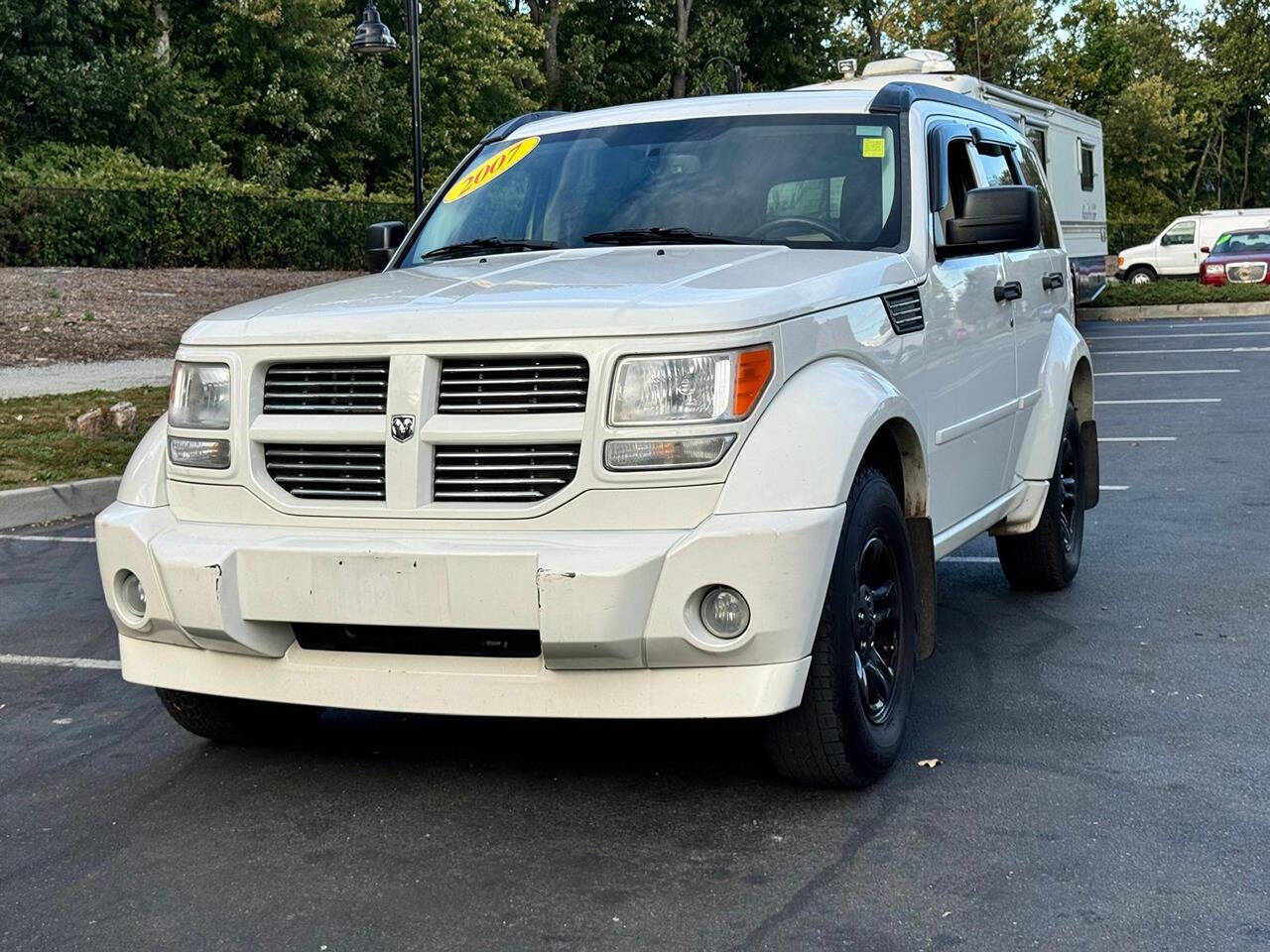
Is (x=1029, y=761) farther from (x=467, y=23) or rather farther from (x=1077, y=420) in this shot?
(x=467, y=23)

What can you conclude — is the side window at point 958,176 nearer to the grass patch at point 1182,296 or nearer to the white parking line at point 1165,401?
the white parking line at point 1165,401

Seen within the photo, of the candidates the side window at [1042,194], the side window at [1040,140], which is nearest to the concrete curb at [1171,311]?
the side window at [1040,140]

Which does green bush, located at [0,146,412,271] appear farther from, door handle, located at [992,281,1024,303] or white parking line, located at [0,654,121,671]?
door handle, located at [992,281,1024,303]

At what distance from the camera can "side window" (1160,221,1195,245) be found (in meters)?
38.1

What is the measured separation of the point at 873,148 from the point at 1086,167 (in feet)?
63.1

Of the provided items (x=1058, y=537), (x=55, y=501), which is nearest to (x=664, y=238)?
(x=1058, y=537)

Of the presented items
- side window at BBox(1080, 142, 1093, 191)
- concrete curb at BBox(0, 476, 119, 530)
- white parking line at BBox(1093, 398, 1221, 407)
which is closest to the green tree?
side window at BBox(1080, 142, 1093, 191)

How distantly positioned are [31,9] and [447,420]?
106 feet

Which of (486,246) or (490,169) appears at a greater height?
(490,169)

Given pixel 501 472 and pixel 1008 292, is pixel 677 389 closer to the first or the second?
pixel 501 472

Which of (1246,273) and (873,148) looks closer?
(873,148)

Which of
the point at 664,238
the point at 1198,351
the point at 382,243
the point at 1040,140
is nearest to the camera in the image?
the point at 664,238

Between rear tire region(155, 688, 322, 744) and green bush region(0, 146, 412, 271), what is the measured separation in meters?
22.1

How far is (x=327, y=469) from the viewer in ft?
13.6
